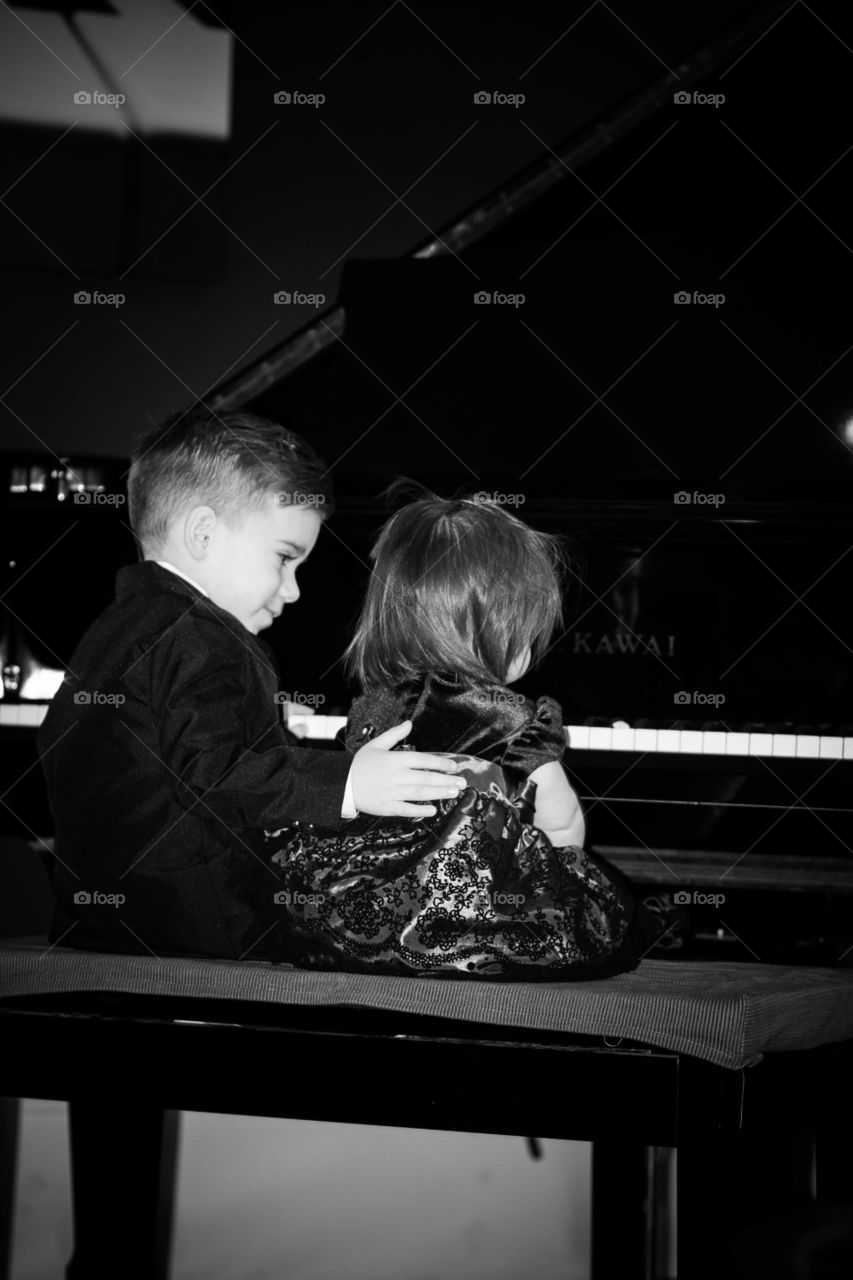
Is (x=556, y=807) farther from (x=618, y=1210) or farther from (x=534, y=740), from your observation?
(x=618, y=1210)

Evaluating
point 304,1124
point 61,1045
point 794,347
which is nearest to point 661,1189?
point 304,1124

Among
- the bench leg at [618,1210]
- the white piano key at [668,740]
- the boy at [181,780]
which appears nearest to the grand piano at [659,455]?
A: the white piano key at [668,740]

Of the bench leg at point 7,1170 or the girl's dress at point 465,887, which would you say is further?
the bench leg at point 7,1170

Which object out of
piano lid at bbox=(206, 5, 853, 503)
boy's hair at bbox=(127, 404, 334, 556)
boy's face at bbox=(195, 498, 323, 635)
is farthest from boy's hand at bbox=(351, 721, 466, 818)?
piano lid at bbox=(206, 5, 853, 503)

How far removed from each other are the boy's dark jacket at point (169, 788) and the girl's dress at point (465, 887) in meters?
0.04

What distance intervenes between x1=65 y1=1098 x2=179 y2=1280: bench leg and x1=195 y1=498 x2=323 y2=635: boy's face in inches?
25.3

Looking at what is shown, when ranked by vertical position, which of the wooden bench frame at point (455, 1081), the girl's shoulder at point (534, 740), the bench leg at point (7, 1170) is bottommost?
the bench leg at point (7, 1170)

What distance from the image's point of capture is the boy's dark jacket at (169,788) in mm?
1355

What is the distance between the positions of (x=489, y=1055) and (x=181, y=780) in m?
0.43

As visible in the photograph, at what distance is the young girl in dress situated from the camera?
4.35 ft

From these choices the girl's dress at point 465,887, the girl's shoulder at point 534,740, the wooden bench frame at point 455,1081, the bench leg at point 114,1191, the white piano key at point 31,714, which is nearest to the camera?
the wooden bench frame at point 455,1081

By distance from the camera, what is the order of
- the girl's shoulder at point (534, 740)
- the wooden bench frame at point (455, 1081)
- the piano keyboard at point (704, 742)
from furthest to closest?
1. the piano keyboard at point (704, 742)
2. the girl's shoulder at point (534, 740)
3. the wooden bench frame at point (455, 1081)

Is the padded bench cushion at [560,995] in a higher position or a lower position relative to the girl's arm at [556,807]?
lower

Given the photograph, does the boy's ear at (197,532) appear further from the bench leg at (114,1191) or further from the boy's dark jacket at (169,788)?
the bench leg at (114,1191)
